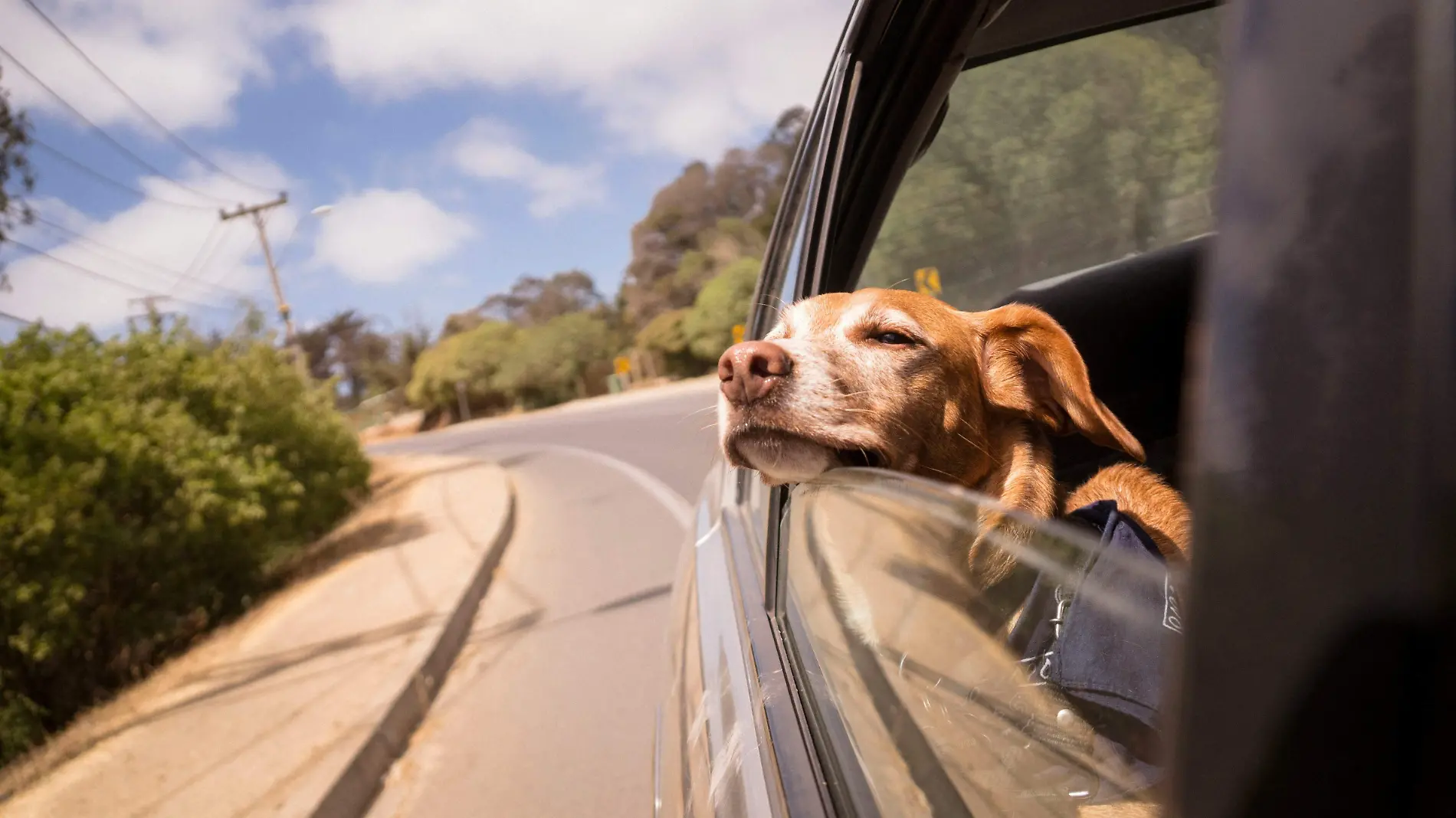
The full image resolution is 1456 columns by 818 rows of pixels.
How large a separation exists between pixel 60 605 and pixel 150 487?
1761 millimetres

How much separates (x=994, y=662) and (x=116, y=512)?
8323 mm

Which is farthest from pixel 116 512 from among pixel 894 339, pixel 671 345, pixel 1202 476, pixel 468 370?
pixel 468 370

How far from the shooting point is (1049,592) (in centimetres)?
91

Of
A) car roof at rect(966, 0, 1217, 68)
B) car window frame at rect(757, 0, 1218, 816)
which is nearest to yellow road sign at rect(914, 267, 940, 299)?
car window frame at rect(757, 0, 1218, 816)

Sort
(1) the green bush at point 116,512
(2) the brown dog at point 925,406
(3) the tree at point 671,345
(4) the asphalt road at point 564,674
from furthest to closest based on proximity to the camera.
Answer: (3) the tree at point 671,345
(1) the green bush at point 116,512
(4) the asphalt road at point 564,674
(2) the brown dog at point 925,406

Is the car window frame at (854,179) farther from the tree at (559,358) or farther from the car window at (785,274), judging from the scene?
the tree at (559,358)

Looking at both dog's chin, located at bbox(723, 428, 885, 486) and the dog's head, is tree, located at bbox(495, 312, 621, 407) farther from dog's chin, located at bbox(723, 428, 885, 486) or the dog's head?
dog's chin, located at bbox(723, 428, 885, 486)

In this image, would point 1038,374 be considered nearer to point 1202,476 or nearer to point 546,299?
point 1202,476

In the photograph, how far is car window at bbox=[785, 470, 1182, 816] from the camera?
813 mm

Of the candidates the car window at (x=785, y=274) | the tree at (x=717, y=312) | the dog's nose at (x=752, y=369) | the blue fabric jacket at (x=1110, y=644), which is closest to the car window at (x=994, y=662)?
the blue fabric jacket at (x=1110, y=644)

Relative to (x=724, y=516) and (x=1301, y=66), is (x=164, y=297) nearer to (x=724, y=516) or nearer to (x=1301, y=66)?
(x=724, y=516)

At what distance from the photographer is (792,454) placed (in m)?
1.81

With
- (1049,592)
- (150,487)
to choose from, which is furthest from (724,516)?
(150,487)

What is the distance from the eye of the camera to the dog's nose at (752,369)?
5.91 ft
